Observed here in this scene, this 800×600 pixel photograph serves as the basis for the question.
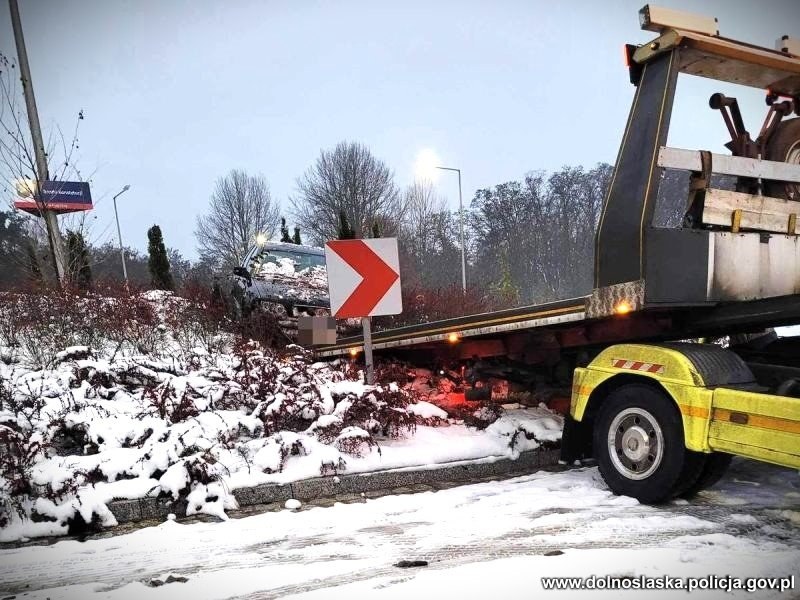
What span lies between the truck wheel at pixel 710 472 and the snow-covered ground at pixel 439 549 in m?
0.10

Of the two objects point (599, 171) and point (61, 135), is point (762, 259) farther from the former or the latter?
point (599, 171)

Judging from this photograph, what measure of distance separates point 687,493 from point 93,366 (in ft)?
18.0

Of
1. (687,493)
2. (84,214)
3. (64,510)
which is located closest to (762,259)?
(687,493)

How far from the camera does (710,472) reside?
3482 mm

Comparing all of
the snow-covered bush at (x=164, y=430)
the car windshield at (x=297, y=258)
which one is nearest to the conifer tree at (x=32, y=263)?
the car windshield at (x=297, y=258)

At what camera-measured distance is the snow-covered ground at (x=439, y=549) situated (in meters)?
2.50

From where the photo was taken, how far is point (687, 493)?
11.5 ft

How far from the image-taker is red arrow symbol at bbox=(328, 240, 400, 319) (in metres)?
5.30

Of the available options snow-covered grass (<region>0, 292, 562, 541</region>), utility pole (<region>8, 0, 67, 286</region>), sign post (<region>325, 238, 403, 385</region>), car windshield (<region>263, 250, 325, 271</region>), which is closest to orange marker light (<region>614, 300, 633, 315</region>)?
snow-covered grass (<region>0, 292, 562, 541</region>)

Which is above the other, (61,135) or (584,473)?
(61,135)

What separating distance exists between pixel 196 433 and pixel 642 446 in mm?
3459

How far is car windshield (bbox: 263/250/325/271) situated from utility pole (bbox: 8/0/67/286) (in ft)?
12.2

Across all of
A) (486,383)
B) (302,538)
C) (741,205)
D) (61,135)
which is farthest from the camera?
(61,135)

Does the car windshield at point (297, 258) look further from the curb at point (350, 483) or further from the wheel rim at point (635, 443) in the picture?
the wheel rim at point (635, 443)
